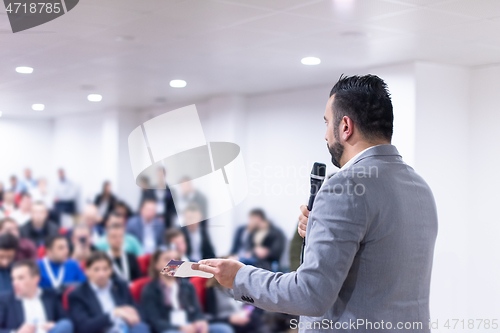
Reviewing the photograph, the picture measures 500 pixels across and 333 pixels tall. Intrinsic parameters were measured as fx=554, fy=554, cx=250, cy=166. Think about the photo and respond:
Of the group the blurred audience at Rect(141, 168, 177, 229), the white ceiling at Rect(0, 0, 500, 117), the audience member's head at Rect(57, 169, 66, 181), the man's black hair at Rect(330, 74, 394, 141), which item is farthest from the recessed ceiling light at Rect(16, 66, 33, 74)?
the man's black hair at Rect(330, 74, 394, 141)

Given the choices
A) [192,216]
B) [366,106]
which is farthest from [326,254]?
[192,216]

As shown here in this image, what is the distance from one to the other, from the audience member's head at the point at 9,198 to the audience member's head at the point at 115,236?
159cm

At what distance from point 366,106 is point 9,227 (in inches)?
140

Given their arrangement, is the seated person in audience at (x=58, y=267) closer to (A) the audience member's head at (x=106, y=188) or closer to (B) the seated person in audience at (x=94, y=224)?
(B) the seated person in audience at (x=94, y=224)

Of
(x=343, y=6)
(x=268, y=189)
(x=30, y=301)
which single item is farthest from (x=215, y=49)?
(x=268, y=189)

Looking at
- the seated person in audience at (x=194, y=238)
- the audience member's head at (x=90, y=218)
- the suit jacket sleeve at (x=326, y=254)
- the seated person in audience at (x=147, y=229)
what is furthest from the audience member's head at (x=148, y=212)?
the suit jacket sleeve at (x=326, y=254)

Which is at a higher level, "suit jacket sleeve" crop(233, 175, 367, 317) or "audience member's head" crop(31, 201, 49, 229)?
"suit jacket sleeve" crop(233, 175, 367, 317)

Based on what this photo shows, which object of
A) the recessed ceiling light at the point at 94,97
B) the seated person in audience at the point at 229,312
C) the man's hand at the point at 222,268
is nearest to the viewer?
the man's hand at the point at 222,268

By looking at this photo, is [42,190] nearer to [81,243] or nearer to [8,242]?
[81,243]

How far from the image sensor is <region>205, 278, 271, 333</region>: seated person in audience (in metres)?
Result: 4.06

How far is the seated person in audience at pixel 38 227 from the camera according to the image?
13.2 ft

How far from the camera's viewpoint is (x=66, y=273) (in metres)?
3.70

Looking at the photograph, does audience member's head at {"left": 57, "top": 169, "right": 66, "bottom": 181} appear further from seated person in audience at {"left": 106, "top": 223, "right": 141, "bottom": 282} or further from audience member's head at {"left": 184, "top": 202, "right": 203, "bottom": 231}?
seated person in audience at {"left": 106, "top": 223, "right": 141, "bottom": 282}

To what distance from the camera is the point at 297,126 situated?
18.5 feet
